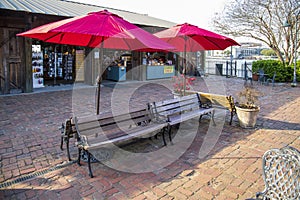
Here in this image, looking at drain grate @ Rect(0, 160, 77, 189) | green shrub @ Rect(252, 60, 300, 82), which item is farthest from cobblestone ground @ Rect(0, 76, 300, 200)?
green shrub @ Rect(252, 60, 300, 82)

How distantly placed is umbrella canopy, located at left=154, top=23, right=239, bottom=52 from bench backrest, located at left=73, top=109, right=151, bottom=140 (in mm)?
2039

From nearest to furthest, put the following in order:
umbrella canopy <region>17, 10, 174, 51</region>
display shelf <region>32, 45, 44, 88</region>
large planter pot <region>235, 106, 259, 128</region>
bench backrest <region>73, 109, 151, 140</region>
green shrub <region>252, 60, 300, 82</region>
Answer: umbrella canopy <region>17, 10, 174, 51</region>, bench backrest <region>73, 109, 151, 140</region>, large planter pot <region>235, 106, 259, 128</region>, display shelf <region>32, 45, 44, 88</region>, green shrub <region>252, 60, 300, 82</region>

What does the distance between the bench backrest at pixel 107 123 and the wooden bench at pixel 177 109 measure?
22cm

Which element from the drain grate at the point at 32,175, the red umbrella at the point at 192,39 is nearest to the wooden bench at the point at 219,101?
the red umbrella at the point at 192,39

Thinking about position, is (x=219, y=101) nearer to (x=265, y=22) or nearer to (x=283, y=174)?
(x=283, y=174)

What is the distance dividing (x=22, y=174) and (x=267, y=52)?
36.8m

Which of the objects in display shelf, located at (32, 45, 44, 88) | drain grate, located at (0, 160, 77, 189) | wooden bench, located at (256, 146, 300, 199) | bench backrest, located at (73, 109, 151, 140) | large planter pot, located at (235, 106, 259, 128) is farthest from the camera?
display shelf, located at (32, 45, 44, 88)

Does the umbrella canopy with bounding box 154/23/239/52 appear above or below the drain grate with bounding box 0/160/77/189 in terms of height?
above

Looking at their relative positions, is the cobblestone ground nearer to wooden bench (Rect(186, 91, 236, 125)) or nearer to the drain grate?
the drain grate

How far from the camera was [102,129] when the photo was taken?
392cm

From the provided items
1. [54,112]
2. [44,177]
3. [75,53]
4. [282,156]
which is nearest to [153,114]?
[44,177]

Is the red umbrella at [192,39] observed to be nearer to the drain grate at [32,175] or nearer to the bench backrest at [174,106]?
the bench backrest at [174,106]

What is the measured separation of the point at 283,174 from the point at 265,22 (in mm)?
15107

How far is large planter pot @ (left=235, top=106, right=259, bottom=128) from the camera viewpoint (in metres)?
5.57
